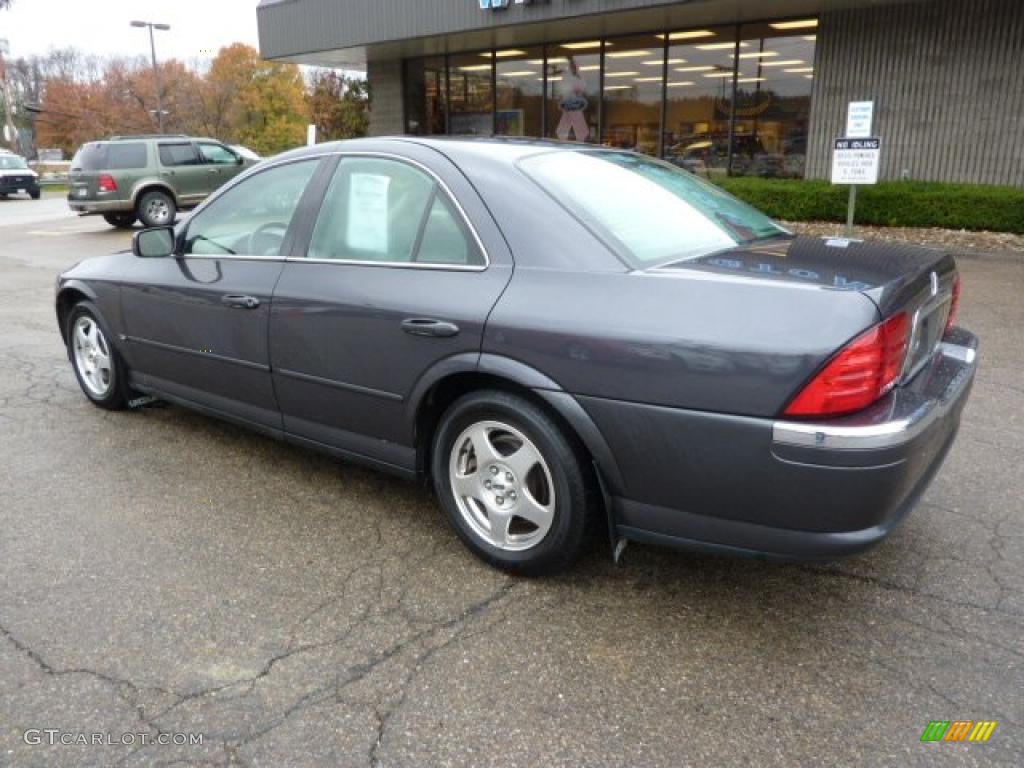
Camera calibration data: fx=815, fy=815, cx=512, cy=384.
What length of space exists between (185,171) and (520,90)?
725cm

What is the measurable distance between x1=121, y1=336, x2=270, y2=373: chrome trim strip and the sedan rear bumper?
174cm

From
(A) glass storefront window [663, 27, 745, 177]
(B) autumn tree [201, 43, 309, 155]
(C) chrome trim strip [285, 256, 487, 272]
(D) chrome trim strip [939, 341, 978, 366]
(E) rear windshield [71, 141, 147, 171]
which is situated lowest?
(D) chrome trim strip [939, 341, 978, 366]

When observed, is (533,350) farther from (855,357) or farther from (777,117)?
(777,117)

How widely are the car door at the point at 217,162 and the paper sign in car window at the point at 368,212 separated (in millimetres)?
14585

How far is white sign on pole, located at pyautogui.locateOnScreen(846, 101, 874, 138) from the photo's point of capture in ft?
29.7

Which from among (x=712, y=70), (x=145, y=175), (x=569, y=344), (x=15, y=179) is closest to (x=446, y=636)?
(x=569, y=344)

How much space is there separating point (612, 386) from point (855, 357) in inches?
27.8

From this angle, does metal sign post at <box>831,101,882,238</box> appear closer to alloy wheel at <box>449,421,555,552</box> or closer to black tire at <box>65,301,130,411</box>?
alloy wheel at <box>449,421,555,552</box>

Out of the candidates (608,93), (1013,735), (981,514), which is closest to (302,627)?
(1013,735)

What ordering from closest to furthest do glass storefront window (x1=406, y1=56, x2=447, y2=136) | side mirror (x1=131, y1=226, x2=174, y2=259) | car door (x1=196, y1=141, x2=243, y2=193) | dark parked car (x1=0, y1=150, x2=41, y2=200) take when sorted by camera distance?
side mirror (x1=131, y1=226, x2=174, y2=259) < car door (x1=196, y1=141, x2=243, y2=193) < glass storefront window (x1=406, y1=56, x2=447, y2=136) < dark parked car (x1=0, y1=150, x2=41, y2=200)

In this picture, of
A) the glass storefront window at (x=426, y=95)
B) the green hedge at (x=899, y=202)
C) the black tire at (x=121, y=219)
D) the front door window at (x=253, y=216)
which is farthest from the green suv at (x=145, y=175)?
the front door window at (x=253, y=216)

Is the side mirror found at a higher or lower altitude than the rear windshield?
lower

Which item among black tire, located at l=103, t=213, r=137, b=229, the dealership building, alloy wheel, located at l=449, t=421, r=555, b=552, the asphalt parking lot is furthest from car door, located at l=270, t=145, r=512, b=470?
black tire, located at l=103, t=213, r=137, b=229

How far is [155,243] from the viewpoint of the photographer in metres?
4.15
